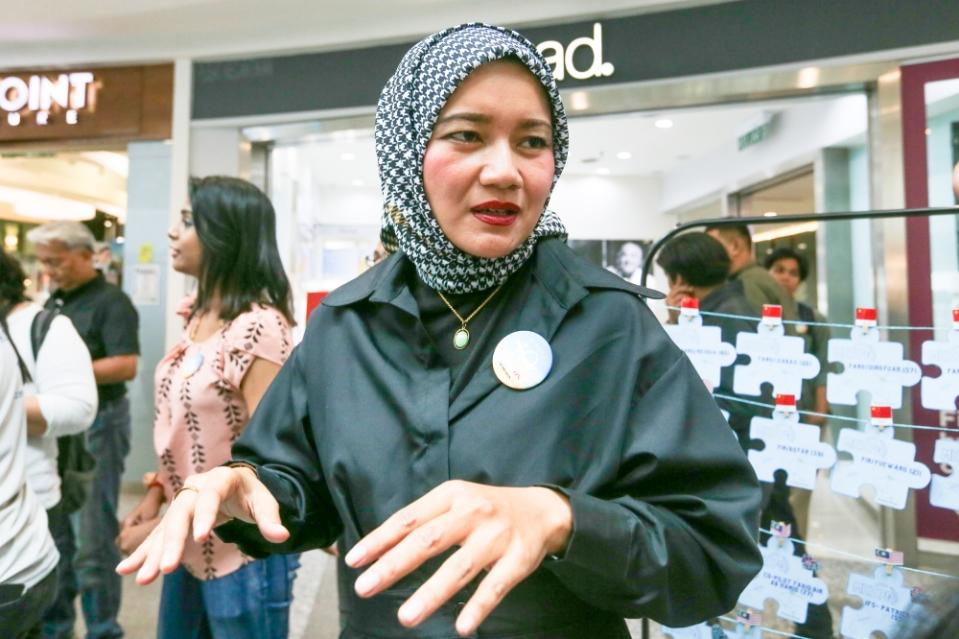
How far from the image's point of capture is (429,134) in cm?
90

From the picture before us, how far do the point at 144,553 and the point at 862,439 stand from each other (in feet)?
5.10

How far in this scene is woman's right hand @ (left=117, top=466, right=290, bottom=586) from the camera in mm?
669

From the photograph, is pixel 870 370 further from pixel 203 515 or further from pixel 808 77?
pixel 808 77

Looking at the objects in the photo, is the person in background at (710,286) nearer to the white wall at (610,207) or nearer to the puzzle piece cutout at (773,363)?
the puzzle piece cutout at (773,363)

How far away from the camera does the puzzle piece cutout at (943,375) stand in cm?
154

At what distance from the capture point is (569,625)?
0.81 meters

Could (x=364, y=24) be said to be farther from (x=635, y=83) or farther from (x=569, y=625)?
(x=569, y=625)

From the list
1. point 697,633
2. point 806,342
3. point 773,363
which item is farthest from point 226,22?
point 697,633

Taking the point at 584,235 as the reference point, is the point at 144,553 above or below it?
below

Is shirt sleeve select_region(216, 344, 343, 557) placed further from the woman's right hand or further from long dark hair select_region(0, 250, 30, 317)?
long dark hair select_region(0, 250, 30, 317)

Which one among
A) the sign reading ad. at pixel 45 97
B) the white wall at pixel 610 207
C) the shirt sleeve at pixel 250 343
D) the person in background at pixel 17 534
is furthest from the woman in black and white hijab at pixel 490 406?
the white wall at pixel 610 207

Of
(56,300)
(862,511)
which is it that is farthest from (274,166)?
Result: (862,511)

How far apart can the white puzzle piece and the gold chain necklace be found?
1.25 meters

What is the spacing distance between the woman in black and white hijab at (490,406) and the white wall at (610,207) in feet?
25.0
